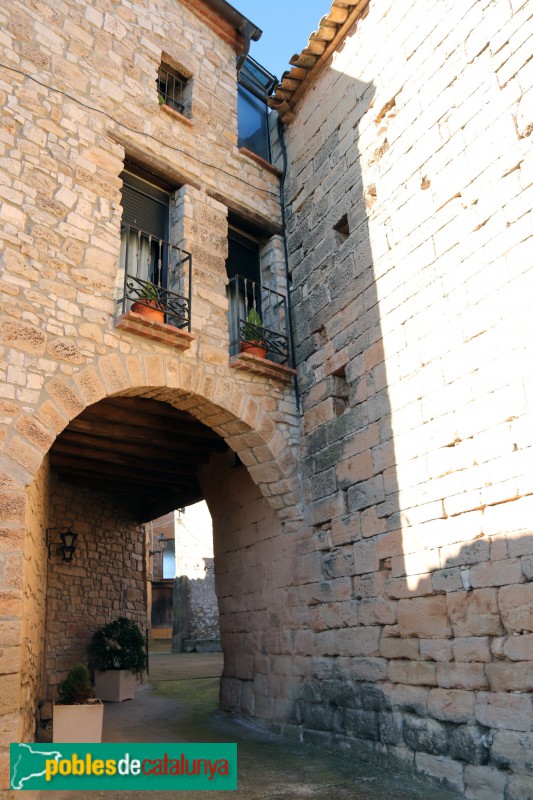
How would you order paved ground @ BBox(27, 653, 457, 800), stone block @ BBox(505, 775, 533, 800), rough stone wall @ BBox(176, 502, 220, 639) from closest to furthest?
stone block @ BBox(505, 775, 533, 800) → paved ground @ BBox(27, 653, 457, 800) → rough stone wall @ BBox(176, 502, 220, 639)

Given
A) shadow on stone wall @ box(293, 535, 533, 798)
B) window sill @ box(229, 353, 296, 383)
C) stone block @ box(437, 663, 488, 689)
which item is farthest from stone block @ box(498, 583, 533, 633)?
window sill @ box(229, 353, 296, 383)

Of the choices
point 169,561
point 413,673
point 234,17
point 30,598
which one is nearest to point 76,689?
point 30,598

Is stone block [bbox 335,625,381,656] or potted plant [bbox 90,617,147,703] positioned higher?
stone block [bbox 335,625,381,656]

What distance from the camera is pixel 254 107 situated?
726 centimetres

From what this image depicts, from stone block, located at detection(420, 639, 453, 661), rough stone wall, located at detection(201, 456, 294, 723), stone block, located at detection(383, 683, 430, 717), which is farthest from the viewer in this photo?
rough stone wall, located at detection(201, 456, 294, 723)

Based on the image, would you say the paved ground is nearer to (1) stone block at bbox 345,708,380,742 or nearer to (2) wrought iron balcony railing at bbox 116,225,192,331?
(1) stone block at bbox 345,708,380,742

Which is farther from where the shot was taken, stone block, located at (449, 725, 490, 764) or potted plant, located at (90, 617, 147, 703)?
potted plant, located at (90, 617, 147, 703)

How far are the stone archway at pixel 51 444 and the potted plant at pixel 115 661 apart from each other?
1955 mm

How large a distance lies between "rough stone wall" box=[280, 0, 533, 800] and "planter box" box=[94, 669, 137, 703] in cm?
349

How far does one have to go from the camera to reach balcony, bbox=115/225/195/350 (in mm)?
4684

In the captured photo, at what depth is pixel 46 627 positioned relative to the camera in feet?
23.1

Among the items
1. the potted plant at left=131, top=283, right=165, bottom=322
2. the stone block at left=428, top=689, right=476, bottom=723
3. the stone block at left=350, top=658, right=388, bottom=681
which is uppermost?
the potted plant at left=131, top=283, right=165, bottom=322

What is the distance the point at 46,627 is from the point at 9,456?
13.5 ft

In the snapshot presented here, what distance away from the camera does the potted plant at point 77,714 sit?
4652mm
